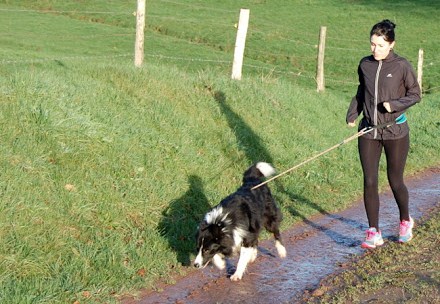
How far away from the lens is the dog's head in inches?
254

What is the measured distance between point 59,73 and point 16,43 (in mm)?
16684

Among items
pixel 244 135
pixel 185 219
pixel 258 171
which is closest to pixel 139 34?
pixel 244 135

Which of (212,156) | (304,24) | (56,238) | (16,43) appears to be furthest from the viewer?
(304,24)

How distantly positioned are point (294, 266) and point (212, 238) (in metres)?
0.99

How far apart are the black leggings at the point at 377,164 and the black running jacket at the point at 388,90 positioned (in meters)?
0.09

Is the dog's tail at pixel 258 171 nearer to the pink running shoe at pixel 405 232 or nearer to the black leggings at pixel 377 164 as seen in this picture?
the black leggings at pixel 377 164

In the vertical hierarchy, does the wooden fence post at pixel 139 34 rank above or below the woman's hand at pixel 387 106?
below

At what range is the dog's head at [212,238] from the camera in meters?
6.46

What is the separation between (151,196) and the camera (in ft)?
26.1

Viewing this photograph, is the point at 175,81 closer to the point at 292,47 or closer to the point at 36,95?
the point at 36,95

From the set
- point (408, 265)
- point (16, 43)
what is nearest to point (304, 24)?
point (16, 43)

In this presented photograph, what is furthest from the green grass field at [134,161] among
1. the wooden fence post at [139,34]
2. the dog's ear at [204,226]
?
the wooden fence post at [139,34]

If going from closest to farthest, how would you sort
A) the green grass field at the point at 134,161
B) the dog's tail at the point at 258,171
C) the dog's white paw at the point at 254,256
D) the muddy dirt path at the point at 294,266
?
1. the muddy dirt path at the point at 294,266
2. the green grass field at the point at 134,161
3. the dog's white paw at the point at 254,256
4. the dog's tail at the point at 258,171

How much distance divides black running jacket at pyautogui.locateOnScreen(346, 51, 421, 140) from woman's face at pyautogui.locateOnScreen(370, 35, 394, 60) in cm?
6
